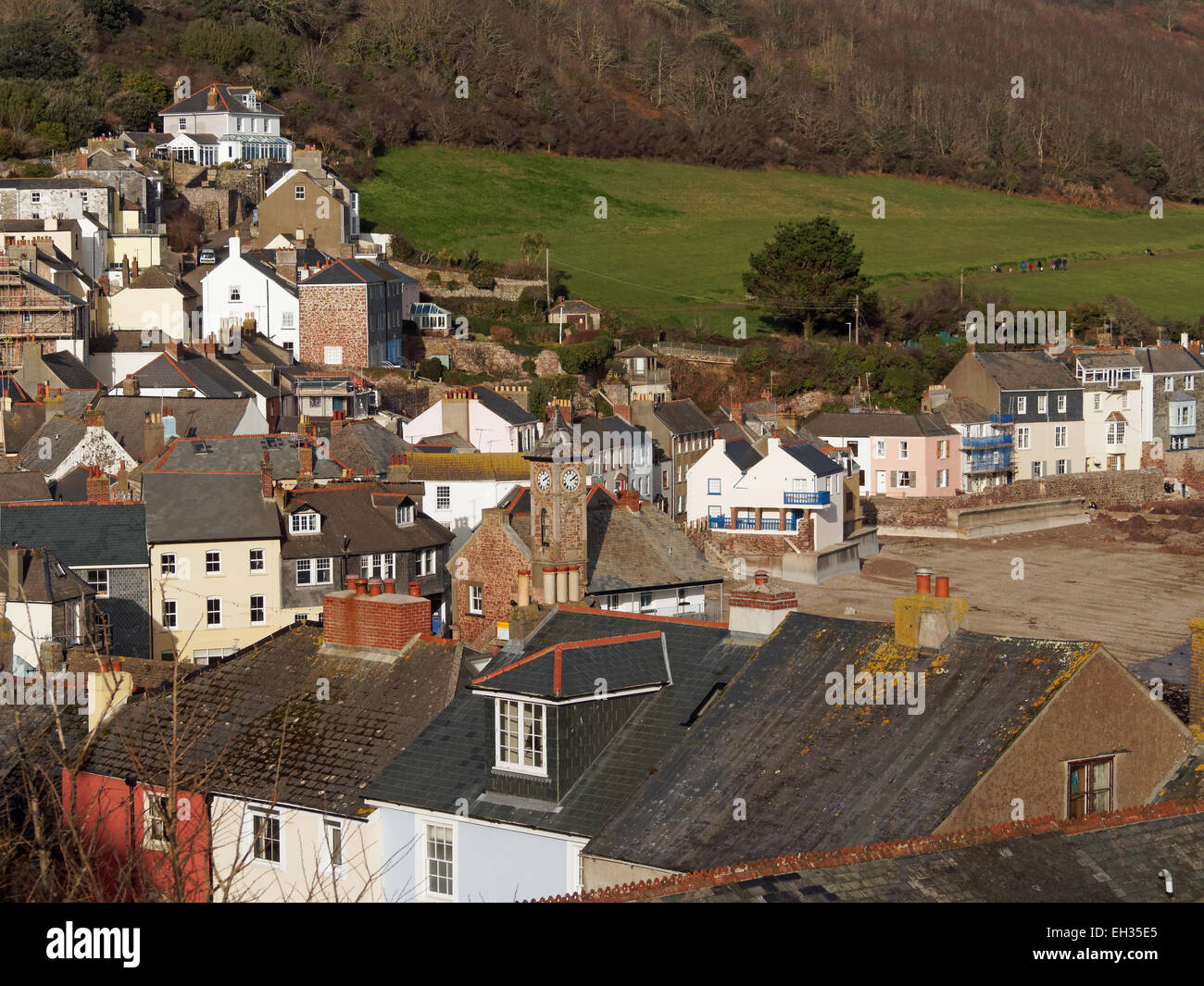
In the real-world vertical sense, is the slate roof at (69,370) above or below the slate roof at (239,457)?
above

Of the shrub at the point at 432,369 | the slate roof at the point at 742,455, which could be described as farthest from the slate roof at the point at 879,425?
the shrub at the point at 432,369

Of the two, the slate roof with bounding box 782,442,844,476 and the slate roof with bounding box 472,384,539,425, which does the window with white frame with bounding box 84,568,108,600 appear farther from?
the slate roof with bounding box 782,442,844,476

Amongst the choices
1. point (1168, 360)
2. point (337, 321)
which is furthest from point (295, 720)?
point (1168, 360)

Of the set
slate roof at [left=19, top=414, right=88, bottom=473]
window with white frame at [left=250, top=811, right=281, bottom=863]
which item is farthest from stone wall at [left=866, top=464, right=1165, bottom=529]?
window with white frame at [left=250, top=811, right=281, bottom=863]

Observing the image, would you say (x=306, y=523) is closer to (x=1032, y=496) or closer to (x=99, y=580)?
(x=99, y=580)

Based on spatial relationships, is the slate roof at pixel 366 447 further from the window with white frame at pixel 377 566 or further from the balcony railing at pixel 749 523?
the balcony railing at pixel 749 523

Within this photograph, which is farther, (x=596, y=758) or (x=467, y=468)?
(x=467, y=468)
